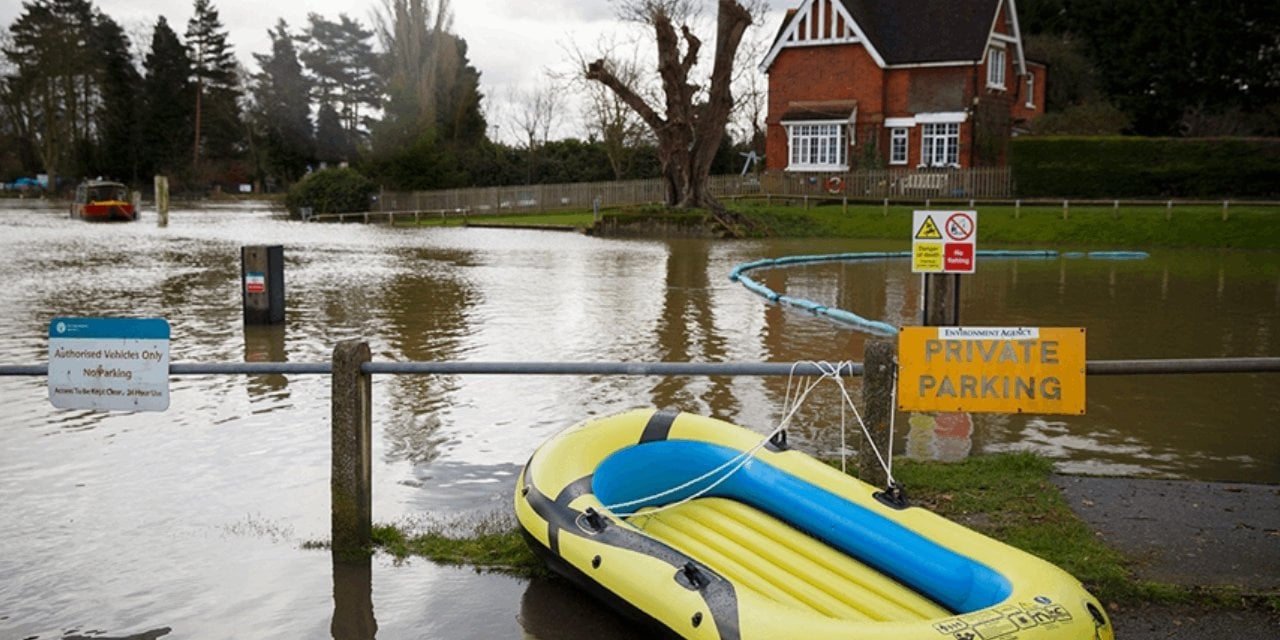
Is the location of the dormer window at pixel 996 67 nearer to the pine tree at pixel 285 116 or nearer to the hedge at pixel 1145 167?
the hedge at pixel 1145 167

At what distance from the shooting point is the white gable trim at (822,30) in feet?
149

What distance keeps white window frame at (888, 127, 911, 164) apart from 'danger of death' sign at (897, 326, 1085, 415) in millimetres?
41543

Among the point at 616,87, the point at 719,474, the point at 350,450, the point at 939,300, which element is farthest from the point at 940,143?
the point at 350,450

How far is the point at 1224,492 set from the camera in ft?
22.5

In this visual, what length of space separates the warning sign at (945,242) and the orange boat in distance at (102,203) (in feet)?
132

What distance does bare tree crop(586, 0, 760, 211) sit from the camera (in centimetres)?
3619

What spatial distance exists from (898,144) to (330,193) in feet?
86.5

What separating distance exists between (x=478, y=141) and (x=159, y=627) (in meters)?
61.5

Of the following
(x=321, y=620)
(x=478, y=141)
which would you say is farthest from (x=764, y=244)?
(x=478, y=141)

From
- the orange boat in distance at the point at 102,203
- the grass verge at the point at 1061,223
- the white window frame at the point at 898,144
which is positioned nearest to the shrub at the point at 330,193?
the orange boat in distance at the point at 102,203

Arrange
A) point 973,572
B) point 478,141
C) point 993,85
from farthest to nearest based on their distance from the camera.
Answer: point 478,141 < point 993,85 < point 973,572

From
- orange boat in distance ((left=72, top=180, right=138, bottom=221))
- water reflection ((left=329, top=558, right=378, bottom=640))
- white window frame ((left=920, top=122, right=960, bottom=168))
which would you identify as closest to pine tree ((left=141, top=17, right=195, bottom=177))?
orange boat in distance ((left=72, top=180, right=138, bottom=221))

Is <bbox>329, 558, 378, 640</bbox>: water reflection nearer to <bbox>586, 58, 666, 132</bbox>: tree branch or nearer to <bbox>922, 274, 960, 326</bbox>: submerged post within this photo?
<bbox>922, 274, 960, 326</bbox>: submerged post

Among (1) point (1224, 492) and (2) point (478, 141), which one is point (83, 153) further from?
(1) point (1224, 492)
